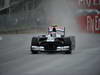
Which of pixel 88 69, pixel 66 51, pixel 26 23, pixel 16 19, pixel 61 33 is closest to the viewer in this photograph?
pixel 88 69

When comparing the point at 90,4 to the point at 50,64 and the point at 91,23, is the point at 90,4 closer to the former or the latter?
the point at 91,23

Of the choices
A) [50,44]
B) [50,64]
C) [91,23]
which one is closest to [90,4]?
[91,23]

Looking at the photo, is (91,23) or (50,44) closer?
(50,44)

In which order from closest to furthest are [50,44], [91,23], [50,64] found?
[50,64], [50,44], [91,23]

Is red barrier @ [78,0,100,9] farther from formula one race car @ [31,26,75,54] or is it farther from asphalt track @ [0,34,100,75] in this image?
asphalt track @ [0,34,100,75]

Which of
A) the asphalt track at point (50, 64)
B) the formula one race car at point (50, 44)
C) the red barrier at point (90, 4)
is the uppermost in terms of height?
the red barrier at point (90, 4)

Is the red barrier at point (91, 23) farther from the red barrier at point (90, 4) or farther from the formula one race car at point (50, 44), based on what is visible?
the formula one race car at point (50, 44)

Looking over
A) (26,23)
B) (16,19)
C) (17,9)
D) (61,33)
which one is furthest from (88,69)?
(17,9)

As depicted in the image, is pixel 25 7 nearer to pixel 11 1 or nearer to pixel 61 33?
pixel 11 1

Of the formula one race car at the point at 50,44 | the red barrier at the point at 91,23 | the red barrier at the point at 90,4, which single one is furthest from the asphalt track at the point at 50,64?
the red barrier at the point at 90,4

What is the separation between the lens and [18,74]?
12.6 metres

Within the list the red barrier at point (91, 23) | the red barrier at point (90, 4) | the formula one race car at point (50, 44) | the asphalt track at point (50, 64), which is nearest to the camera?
the asphalt track at point (50, 64)

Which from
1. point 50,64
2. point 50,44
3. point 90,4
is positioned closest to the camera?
point 50,64

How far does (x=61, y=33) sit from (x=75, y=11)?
4649cm
